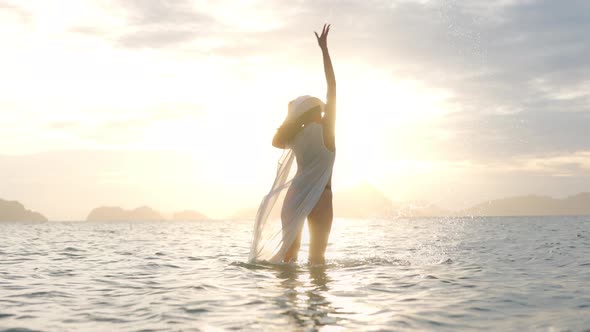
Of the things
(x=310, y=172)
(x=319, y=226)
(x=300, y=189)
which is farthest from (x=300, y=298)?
(x=310, y=172)

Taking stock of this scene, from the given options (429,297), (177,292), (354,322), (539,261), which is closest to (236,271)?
(177,292)

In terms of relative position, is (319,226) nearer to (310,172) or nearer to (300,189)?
(300,189)

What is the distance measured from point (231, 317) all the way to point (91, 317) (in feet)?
4.98

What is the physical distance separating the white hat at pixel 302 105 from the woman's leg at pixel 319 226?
1.43m

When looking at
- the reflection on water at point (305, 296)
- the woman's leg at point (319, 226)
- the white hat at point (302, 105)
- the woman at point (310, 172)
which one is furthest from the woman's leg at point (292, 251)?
the white hat at point (302, 105)

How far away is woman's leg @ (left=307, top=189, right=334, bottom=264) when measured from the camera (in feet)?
29.2

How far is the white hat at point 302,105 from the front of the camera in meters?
8.92

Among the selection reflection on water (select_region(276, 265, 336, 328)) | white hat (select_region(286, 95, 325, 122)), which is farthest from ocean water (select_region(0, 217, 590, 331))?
white hat (select_region(286, 95, 325, 122))

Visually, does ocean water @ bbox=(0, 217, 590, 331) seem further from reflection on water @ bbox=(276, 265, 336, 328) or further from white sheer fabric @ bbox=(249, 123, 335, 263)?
white sheer fabric @ bbox=(249, 123, 335, 263)

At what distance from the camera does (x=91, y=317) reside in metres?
5.48

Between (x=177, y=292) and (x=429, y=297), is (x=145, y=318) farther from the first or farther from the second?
(x=429, y=297)

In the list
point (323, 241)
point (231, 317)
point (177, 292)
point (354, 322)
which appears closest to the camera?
point (354, 322)

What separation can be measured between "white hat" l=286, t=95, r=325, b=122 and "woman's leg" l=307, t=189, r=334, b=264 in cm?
143

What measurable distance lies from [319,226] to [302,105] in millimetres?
2140
